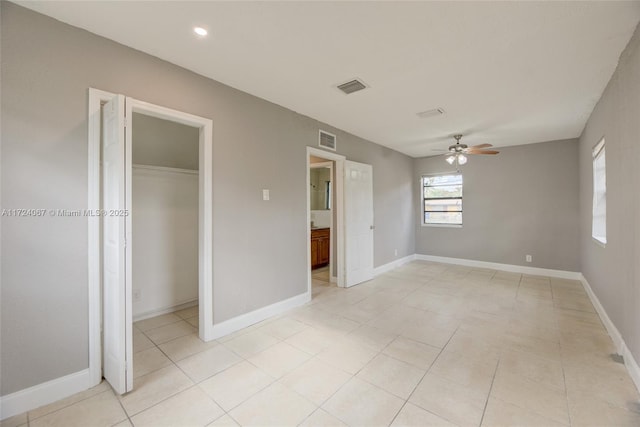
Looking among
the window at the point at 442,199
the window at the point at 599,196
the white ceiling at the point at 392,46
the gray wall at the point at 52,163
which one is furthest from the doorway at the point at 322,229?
the window at the point at 599,196

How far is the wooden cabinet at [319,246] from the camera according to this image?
5.66m

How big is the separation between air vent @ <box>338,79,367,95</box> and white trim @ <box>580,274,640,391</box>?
328cm

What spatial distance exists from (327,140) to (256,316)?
2.73m

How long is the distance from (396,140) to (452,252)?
3.11 meters

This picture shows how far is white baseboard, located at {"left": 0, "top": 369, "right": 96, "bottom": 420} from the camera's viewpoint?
1675mm

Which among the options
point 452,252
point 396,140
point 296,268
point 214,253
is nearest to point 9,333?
point 214,253

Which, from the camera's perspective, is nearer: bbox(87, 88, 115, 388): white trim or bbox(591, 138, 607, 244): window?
bbox(87, 88, 115, 388): white trim

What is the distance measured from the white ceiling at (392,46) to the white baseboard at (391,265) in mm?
3140

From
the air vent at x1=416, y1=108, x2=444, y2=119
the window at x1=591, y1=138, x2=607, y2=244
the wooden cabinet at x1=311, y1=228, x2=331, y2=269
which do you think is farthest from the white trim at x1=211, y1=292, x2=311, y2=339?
the window at x1=591, y1=138, x2=607, y2=244

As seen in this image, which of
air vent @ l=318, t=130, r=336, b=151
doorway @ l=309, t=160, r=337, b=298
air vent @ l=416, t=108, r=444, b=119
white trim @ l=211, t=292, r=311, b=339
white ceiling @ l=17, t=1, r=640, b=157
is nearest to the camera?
white ceiling @ l=17, t=1, r=640, b=157

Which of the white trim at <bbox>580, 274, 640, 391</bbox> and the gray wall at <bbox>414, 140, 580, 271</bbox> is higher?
the gray wall at <bbox>414, 140, 580, 271</bbox>

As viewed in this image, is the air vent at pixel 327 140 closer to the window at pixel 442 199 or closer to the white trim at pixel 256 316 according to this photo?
the white trim at pixel 256 316

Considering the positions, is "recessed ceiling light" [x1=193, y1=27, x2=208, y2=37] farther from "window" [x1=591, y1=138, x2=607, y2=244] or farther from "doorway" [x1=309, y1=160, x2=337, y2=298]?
"window" [x1=591, y1=138, x2=607, y2=244]

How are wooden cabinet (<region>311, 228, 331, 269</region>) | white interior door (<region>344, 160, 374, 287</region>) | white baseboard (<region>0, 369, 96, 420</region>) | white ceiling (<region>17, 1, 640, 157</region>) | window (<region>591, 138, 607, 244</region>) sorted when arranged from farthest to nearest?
wooden cabinet (<region>311, 228, 331, 269</region>)
white interior door (<region>344, 160, 374, 287</region>)
window (<region>591, 138, 607, 244</region>)
white ceiling (<region>17, 1, 640, 157</region>)
white baseboard (<region>0, 369, 96, 420</region>)
